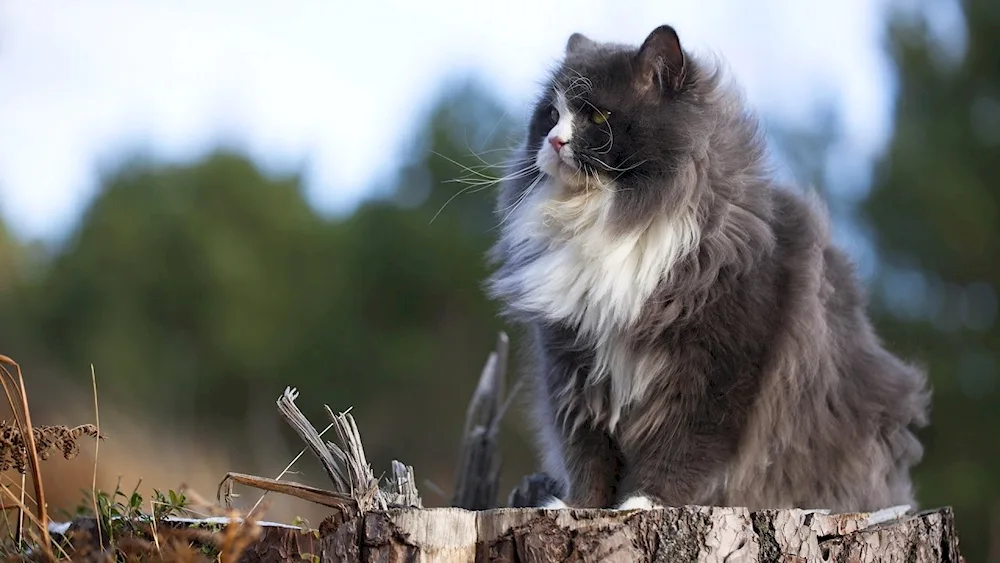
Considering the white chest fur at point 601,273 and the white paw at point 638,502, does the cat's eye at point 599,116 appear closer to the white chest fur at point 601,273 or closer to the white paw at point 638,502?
the white chest fur at point 601,273

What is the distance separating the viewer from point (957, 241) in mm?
5887

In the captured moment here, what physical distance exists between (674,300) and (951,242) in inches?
180

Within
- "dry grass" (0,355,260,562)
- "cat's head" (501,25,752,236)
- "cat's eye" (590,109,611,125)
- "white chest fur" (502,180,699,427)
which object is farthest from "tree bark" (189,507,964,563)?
"cat's eye" (590,109,611,125)

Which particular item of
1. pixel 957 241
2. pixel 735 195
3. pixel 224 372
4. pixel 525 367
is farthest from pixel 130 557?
pixel 224 372

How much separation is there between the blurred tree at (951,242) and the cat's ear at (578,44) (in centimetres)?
406

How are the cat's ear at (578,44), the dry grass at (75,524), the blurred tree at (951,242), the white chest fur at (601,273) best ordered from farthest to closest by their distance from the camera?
the blurred tree at (951,242), the cat's ear at (578,44), the white chest fur at (601,273), the dry grass at (75,524)

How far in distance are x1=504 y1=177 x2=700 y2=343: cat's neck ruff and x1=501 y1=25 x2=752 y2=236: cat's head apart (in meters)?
0.03

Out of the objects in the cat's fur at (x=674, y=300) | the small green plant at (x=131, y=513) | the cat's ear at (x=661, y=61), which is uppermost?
the cat's ear at (x=661, y=61)

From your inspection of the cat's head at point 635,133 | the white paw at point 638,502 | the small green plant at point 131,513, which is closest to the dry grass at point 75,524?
the small green plant at point 131,513

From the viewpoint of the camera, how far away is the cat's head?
86.3 inches

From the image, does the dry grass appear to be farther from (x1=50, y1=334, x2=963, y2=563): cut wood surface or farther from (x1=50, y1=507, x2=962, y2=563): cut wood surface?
(x1=50, y1=507, x2=962, y2=563): cut wood surface

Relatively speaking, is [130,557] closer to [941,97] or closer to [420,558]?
[420,558]

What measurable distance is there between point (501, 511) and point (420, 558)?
182 millimetres

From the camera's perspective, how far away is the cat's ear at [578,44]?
2496 mm
